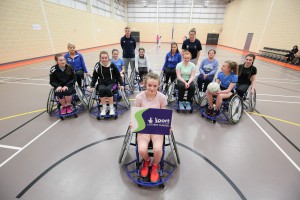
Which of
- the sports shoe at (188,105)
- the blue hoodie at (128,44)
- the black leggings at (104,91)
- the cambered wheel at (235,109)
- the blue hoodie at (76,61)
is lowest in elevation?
the sports shoe at (188,105)

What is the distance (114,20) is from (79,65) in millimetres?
16839

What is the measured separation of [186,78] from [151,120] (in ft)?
6.74

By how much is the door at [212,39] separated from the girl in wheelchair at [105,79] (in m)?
22.6

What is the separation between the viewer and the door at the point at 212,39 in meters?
21.9

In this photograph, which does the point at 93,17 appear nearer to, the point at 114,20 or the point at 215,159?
the point at 114,20

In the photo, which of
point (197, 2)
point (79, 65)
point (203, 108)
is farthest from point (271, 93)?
point (197, 2)

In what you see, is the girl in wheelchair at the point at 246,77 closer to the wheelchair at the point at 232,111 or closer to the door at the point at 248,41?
the wheelchair at the point at 232,111

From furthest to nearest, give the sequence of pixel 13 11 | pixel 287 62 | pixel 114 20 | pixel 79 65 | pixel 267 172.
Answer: pixel 114 20
pixel 287 62
pixel 13 11
pixel 79 65
pixel 267 172

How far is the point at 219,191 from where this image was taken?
1.65 m

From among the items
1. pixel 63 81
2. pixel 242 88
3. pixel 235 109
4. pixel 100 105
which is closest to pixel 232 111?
pixel 235 109

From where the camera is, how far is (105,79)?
3027mm

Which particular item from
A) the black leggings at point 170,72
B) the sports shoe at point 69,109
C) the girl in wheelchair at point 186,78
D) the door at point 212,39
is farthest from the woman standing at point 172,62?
the door at point 212,39

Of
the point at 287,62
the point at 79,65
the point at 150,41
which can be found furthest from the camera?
the point at 150,41

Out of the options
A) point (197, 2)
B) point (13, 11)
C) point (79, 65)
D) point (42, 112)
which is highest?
point (197, 2)
